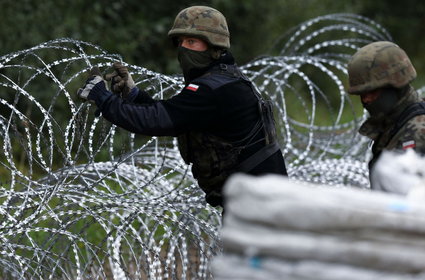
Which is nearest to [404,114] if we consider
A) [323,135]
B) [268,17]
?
[323,135]

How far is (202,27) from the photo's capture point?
5.01 meters

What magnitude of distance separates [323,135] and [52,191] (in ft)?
16.7

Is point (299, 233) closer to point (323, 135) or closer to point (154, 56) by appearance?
point (323, 135)

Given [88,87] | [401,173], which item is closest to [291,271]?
[401,173]

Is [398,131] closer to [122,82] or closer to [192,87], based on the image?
[192,87]

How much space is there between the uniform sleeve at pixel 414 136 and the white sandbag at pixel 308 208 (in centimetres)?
107

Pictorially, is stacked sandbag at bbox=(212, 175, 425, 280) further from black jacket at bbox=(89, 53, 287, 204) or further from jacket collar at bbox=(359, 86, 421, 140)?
black jacket at bbox=(89, 53, 287, 204)

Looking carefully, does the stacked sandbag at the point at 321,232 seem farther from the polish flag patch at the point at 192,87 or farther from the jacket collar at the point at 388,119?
the polish flag patch at the point at 192,87

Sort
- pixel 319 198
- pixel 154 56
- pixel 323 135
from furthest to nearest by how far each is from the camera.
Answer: pixel 154 56, pixel 323 135, pixel 319 198

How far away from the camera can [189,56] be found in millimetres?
5016

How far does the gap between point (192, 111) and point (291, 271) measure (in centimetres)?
188

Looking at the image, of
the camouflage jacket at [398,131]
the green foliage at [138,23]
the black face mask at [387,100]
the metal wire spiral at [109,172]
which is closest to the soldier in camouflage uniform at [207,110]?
the metal wire spiral at [109,172]

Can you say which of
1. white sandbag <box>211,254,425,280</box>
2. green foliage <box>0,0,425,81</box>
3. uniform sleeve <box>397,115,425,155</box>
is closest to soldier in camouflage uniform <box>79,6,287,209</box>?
uniform sleeve <box>397,115,425,155</box>

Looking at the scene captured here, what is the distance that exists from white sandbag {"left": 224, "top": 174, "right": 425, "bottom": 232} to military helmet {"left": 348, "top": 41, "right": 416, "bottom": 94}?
127 centimetres
